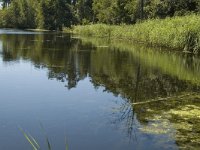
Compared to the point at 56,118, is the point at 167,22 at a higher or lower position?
higher

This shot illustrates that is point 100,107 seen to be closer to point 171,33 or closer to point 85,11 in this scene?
point 171,33

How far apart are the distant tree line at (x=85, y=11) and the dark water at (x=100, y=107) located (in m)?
21.8

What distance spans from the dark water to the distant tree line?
71.6ft

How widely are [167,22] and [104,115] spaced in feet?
67.7

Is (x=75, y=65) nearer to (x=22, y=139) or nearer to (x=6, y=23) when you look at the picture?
(x=22, y=139)

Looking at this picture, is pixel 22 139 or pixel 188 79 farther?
pixel 188 79

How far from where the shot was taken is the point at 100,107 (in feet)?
30.8

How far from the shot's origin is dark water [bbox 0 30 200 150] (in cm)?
694

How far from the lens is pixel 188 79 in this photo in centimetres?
1430

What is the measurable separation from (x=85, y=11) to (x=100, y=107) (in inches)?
2451

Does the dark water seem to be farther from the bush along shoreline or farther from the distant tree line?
the distant tree line

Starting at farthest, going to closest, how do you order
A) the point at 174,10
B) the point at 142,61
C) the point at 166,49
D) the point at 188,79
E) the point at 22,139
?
the point at 174,10 < the point at 166,49 < the point at 142,61 < the point at 188,79 < the point at 22,139

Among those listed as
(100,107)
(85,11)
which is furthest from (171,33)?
(85,11)

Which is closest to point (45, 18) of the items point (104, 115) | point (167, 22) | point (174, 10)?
point (174, 10)
